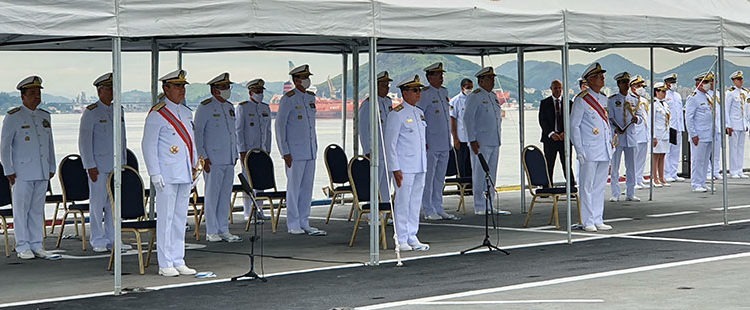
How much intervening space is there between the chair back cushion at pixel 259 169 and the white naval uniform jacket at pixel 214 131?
120 cm

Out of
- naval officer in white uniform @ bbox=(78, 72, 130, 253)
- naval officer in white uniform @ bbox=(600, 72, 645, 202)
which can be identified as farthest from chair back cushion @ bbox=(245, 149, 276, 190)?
naval officer in white uniform @ bbox=(600, 72, 645, 202)

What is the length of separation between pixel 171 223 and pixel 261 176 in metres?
4.49

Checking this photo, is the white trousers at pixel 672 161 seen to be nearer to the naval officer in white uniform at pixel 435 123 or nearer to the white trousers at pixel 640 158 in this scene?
the white trousers at pixel 640 158

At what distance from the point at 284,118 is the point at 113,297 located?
5.33 meters

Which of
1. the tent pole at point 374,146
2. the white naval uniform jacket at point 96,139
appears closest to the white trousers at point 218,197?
the white naval uniform jacket at point 96,139

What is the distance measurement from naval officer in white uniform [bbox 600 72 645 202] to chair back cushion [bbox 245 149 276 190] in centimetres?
503

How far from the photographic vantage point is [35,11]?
9.84 metres

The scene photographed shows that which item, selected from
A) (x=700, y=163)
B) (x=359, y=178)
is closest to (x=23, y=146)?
(x=359, y=178)

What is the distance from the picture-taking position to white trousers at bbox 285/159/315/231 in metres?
15.3

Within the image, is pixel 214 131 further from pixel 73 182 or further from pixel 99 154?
pixel 73 182

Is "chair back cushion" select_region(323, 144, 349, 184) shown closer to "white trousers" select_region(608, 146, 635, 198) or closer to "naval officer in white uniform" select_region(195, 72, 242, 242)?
"naval officer in white uniform" select_region(195, 72, 242, 242)

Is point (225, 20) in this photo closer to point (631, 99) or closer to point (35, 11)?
point (35, 11)

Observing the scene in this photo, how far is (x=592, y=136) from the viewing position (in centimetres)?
1480

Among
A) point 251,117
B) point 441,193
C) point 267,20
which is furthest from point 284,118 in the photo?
point 267,20
